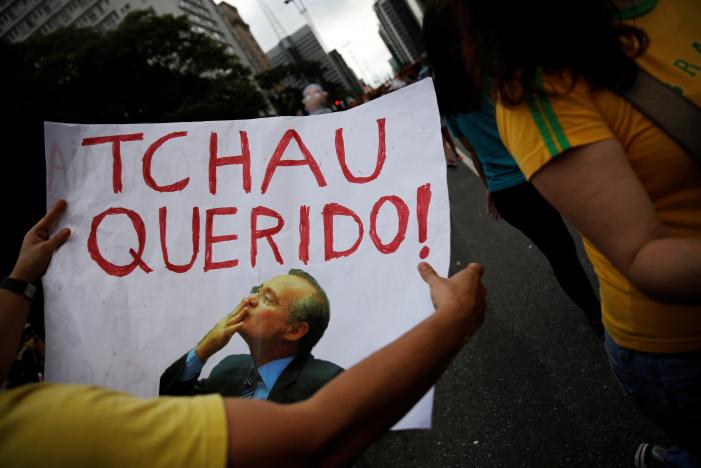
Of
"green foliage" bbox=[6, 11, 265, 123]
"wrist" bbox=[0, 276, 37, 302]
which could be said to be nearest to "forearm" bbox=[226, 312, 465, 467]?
"wrist" bbox=[0, 276, 37, 302]

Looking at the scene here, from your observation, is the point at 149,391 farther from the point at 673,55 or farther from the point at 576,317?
the point at 576,317

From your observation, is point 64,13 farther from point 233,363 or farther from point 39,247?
point 233,363

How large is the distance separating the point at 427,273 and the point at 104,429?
68 centimetres

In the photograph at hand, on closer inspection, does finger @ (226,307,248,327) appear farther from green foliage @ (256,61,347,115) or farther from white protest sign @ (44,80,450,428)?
green foliage @ (256,61,347,115)

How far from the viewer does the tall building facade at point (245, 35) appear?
3668 inches

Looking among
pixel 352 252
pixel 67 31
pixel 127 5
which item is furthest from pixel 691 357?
pixel 127 5

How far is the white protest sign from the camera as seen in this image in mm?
1096

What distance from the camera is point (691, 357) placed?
0.87m

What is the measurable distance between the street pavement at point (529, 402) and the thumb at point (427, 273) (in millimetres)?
1270

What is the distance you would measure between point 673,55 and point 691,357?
23.6 inches

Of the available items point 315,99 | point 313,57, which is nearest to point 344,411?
point 315,99

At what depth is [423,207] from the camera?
1118 millimetres

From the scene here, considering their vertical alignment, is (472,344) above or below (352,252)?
A: below

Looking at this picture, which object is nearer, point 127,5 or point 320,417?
point 320,417
